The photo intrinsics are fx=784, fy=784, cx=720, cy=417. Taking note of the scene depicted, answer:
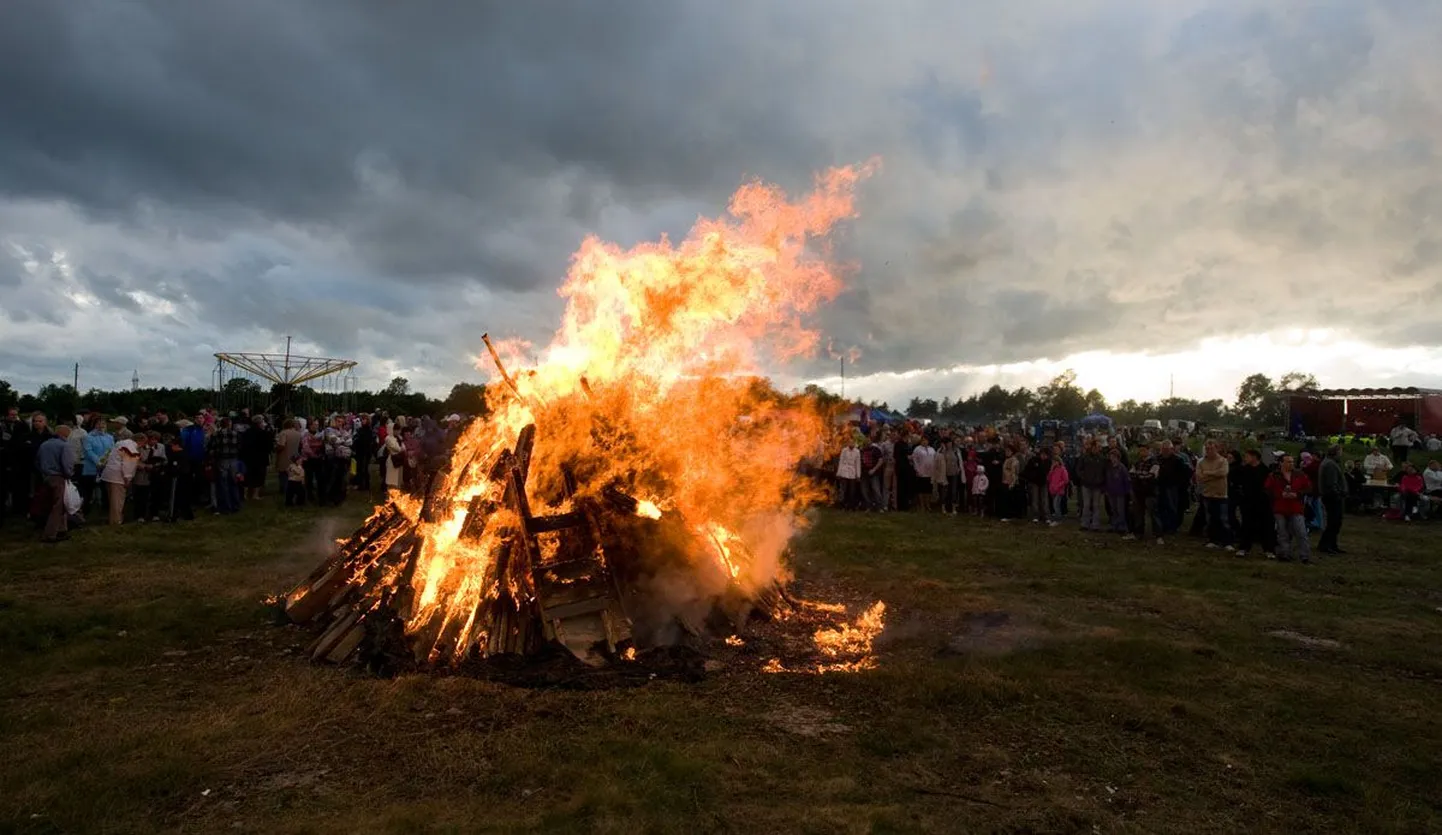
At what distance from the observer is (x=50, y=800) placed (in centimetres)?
516

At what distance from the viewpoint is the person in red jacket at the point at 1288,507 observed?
13961mm

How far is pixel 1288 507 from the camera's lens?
14164 mm

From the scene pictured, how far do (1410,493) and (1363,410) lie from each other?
1107 inches

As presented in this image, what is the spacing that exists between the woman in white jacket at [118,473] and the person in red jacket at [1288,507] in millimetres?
21683

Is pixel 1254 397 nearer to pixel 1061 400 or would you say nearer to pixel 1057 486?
pixel 1061 400

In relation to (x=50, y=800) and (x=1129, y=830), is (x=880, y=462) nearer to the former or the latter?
(x=1129, y=830)

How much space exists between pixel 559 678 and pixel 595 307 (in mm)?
5220

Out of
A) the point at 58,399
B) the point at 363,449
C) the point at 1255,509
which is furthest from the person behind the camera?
the point at 58,399

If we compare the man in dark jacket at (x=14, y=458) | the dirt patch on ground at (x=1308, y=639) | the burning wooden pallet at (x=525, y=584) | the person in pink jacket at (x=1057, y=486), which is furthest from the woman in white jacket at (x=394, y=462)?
the dirt patch on ground at (x=1308, y=639)

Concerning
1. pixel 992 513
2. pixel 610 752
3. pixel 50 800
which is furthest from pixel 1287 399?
pixel 50 800

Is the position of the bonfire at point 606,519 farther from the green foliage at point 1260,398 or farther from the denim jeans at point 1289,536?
the green foliage at point 1260,398

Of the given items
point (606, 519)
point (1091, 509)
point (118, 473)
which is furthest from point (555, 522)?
point (1091, 509)

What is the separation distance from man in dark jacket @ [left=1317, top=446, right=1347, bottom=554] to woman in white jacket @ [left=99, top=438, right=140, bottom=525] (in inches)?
922

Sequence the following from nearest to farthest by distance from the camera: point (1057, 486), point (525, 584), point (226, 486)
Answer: point (525, 584) → point (226, 486) → point (1057, 486)
